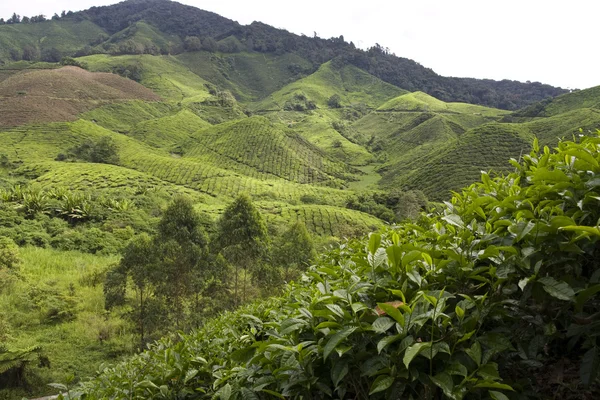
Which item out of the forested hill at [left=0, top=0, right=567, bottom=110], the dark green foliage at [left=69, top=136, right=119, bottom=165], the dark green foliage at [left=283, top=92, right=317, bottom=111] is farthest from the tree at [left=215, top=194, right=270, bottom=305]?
the forested hill at [left=0, top=0, right=567, bottom=110]

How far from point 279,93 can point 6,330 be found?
150 meters

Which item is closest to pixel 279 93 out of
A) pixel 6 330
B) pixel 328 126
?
pixel 328 126

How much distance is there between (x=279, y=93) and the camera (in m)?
157

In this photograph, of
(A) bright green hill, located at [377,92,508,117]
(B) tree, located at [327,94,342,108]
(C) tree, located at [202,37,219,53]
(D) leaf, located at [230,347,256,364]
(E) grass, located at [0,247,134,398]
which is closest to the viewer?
(D) leaf, located at [230,347,256,364]

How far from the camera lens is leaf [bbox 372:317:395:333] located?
1.17 metres

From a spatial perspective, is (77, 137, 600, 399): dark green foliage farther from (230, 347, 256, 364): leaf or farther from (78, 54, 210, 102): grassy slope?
(78, 54, 210, 102): grassy slope

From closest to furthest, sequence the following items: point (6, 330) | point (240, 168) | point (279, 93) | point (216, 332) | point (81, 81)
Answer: point (216, 332) → point (6, 330) → point (240, 168) → point (81, 81) → point (279, 93)

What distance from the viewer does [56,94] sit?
78.8 meters

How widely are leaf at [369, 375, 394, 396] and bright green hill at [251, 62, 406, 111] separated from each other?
142 metres

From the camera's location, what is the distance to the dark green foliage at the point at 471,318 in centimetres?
117

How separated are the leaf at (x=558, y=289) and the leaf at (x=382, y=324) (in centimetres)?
50

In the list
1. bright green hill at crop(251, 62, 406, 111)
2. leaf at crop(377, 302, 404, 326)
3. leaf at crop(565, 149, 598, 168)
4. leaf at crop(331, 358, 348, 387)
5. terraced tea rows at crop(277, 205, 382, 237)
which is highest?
bright green hill at crop(251, 62, 406, 111)

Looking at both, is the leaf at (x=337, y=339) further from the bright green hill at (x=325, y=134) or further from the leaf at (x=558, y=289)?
the bright green hill at (x=325, y=134)

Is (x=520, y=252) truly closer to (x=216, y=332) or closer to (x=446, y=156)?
(x=216, y=332)
